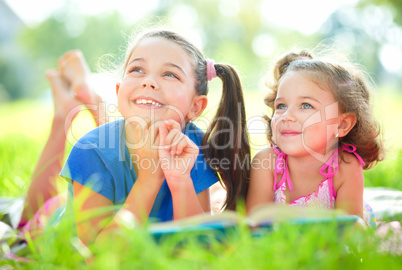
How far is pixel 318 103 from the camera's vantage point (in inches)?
82.2

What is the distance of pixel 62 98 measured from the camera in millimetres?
2986

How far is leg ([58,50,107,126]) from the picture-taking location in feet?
9.99

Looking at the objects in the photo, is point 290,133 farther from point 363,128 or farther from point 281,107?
point 363,128

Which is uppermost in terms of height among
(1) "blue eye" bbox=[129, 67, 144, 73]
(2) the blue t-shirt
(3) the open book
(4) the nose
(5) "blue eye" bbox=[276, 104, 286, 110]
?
(1) "blue eye" bbox=[129, 67, 144, 73]

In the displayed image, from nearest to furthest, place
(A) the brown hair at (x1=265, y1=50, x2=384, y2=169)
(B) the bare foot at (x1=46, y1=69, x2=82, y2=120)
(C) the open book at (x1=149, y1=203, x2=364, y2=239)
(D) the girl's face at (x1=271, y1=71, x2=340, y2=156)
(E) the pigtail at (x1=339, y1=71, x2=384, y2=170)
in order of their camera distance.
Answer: (C) the open book at (x1=149, y1=203, x2=364, y2=239), (D) the girl's face at (x1=271, y1=71, x2=340, y2=156), (A) the brown hair at (x1=265, y1=50, x2=384, y2=169), (E) the pigtail at (x1=339, y1=71, x2=384, y2=170), (B) the bare foot at (x1=46, y1=69, x2=82, y2=120)

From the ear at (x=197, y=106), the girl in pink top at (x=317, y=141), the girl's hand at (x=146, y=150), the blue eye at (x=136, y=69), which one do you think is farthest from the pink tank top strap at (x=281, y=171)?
the blue eye at (x=136, y=69)

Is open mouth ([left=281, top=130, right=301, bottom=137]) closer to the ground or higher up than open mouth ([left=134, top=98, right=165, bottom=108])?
closer to the ground

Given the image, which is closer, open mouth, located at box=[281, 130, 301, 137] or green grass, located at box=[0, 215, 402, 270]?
green grass, located at box=[0, 215, 402, 270]

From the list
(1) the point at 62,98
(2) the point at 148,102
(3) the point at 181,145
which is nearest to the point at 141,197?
(3) the point at 181,145

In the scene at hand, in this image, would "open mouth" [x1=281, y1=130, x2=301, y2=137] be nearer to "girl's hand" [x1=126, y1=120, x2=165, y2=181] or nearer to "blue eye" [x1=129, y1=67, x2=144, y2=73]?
"girl's hand" [x1=126, y1=120, x2=165, y2=181]

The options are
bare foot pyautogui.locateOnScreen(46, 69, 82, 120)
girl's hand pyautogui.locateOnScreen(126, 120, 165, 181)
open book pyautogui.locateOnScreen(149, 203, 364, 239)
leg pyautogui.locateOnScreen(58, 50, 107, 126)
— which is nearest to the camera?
open book pyautogui.locateOnScreen(149, 203, 364, 239)

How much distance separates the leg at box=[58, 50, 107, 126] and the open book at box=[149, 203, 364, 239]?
6.25 feet

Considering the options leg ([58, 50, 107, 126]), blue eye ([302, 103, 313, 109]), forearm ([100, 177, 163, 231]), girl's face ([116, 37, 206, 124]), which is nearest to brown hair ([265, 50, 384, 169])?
blue eye ([302, 103, 313, 109])

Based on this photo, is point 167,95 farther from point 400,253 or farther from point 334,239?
point 400,253
